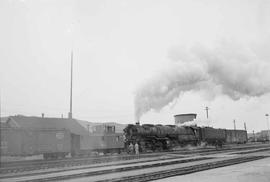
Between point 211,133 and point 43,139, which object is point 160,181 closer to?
point 43,139

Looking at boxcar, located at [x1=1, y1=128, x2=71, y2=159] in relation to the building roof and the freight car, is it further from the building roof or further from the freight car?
the building roof

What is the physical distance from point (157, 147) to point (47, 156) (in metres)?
11.1

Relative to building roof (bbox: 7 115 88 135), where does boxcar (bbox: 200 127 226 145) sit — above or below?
below

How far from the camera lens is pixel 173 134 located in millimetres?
31531

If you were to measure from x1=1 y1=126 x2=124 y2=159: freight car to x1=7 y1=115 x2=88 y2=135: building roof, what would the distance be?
1232mm

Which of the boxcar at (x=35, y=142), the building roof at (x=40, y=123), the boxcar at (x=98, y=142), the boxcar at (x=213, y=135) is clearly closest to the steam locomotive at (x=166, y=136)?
the boxcar at (x=213, y=135)

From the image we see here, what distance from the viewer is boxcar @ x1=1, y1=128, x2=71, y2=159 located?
20484 millimetres

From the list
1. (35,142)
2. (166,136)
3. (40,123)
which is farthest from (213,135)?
(35,142)

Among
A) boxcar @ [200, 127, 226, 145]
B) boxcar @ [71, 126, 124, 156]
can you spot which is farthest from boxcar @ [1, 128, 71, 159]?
A: boxcar @ [200, 127, 226, 145]

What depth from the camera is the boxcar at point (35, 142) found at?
2048 centimetres

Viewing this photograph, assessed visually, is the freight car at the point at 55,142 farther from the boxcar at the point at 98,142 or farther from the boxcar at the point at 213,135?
the boxcar at the point at 213,135

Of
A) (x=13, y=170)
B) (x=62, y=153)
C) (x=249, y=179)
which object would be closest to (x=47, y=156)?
(x=62, y=153)

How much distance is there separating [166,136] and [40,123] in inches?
514

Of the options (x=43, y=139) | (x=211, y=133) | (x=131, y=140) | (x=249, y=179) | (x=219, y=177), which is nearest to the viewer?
(x=249, y=179)
